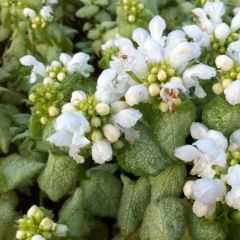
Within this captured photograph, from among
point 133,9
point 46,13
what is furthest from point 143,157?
point 46,13

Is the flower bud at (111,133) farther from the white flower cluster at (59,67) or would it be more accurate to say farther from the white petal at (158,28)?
the white flower cluster at (59,67)

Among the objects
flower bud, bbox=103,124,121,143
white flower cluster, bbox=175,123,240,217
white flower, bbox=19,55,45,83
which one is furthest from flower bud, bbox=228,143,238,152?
white flower, bbox=19,55,45,83

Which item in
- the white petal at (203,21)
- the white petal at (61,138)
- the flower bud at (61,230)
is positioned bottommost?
the flower bud at (61,230)

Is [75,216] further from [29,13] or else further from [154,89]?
[29,13]

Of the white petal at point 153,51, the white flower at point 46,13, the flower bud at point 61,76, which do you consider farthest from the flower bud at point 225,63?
the white flower at point 46,13

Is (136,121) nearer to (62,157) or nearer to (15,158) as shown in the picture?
(62,157)

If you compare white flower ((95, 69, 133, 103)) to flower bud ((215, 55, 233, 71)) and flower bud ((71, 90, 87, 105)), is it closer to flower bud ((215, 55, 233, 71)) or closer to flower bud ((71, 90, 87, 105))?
flower bud ((71, 90, 87, 105))
